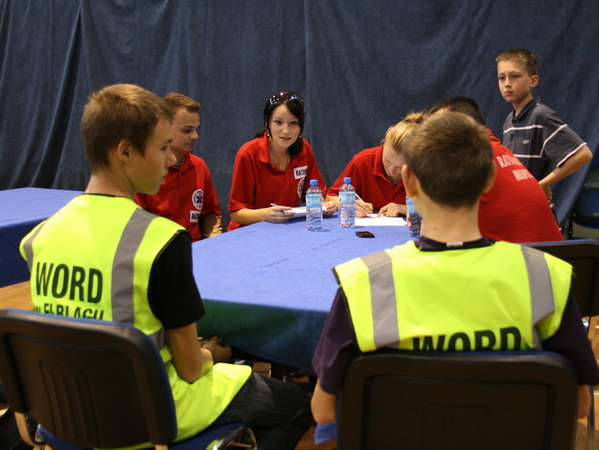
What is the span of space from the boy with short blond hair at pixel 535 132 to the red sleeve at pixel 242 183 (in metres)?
1.67

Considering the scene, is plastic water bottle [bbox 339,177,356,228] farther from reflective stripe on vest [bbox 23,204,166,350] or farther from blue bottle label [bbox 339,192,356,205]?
reflective stripe on vest [bbox 23,204,166,350]

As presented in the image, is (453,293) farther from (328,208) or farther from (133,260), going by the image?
(328,208)

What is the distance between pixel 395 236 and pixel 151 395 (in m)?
1.49

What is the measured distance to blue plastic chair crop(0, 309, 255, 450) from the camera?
1010mm

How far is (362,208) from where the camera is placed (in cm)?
280

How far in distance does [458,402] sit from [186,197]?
2235 mm

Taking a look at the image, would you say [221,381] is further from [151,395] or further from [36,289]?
[36,289]

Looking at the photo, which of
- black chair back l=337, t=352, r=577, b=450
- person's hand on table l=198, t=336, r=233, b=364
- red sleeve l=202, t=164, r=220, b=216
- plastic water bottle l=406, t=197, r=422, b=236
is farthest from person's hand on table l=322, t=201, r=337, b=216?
black chair back l=337, t=352, r=577, b=450

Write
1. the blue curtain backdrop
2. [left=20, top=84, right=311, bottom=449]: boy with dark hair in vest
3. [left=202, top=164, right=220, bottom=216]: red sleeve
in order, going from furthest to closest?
1. the blue curtain backdrop
2. [left=202, top=164, right=220, bottom=216]: red sleeve
3. [left=20, top=84, right=311, bottom=449]: boy with dark hair in vest

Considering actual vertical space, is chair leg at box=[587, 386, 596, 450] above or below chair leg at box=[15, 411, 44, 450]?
below

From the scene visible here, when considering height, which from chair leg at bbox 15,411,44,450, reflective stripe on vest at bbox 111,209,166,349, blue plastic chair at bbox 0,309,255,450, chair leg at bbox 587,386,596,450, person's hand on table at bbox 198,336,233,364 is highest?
reflective stripe on vest at bbox 111,209,166,349

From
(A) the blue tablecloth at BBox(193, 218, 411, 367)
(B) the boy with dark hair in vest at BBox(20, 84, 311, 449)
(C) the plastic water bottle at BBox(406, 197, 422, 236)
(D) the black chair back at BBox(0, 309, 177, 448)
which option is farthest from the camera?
(C) the plastic water bottle at BBox(406, 197, 422, 236)

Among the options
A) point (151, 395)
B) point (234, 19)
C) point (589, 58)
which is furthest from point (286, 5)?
point (151, 395)

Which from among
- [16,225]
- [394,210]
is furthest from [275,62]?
[16,225]
